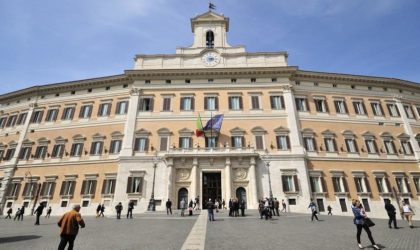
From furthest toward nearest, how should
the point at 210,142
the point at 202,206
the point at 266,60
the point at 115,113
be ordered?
the point at 266,60 → the point at 115,113 → the point at 210,142 → the point at 202,206

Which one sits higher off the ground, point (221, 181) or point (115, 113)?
point (115, 113)

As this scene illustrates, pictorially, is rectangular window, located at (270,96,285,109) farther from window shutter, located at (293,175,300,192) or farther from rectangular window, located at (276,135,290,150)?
window shutter, located at (293,175,300,192)

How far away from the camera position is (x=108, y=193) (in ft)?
79.9

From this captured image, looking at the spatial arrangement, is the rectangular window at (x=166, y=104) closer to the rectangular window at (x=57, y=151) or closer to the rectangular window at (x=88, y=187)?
the rectangular window at (x=88, y=187)

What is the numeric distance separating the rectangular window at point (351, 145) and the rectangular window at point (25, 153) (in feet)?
123

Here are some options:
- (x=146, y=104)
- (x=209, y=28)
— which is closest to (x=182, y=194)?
(x=146, y=104)

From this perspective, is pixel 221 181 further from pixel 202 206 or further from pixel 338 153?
pixel 338 153

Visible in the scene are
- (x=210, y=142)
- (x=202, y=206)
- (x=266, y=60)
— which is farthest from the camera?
(x=266, y=60)

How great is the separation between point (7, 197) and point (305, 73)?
38.1m

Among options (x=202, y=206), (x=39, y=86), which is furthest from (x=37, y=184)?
(x=202, y=206)

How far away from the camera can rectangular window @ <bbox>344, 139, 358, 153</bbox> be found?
26609mm

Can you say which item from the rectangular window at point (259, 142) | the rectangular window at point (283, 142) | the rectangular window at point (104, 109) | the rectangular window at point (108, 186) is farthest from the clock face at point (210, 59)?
the rectangular window at point (108, 186)

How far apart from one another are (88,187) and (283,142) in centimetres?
2173

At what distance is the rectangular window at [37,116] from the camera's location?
3038 cm
